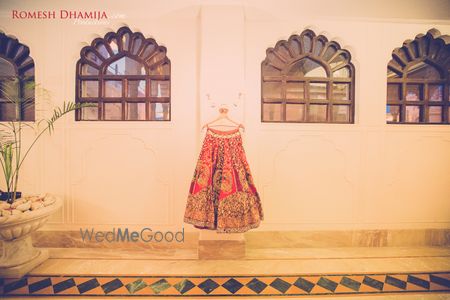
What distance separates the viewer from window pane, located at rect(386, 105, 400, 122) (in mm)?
3277

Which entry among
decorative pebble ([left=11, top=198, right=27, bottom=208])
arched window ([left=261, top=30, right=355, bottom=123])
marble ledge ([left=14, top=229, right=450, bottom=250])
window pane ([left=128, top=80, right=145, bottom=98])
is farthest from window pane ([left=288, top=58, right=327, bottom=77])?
decorative pebble ([left=11, top=198, right=27, bottom=208])

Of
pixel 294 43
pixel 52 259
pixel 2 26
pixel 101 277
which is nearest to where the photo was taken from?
pixel 101 277

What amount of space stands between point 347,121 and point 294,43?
129 centimetres

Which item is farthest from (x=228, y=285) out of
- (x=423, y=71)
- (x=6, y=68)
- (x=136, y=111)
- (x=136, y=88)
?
(x=423, y=71)

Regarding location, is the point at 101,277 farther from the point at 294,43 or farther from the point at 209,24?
the point at 294,43

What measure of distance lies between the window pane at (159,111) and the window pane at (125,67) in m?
0.48

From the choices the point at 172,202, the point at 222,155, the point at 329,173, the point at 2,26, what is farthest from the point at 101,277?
the point at 2,26

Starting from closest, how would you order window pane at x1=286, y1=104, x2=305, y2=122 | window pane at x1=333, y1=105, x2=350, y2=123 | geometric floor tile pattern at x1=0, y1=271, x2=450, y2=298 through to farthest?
geometric floor tile pattern at x1=0, y1=271, x2=450, y2=298
window pane at x1=286, y1=104, x2=305, y2=122
window pane at x1=333, y1=105, x2=350, y2=123

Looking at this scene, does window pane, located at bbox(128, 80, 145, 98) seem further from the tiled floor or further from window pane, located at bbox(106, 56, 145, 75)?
the tiled floor

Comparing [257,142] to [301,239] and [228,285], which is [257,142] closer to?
[301,239]

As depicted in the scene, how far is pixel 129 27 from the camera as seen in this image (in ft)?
9.95

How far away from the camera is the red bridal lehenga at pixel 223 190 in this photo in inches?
96.9

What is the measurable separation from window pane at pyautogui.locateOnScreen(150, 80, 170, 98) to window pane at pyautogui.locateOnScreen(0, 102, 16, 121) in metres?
1.86

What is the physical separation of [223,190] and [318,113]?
1868 mm
